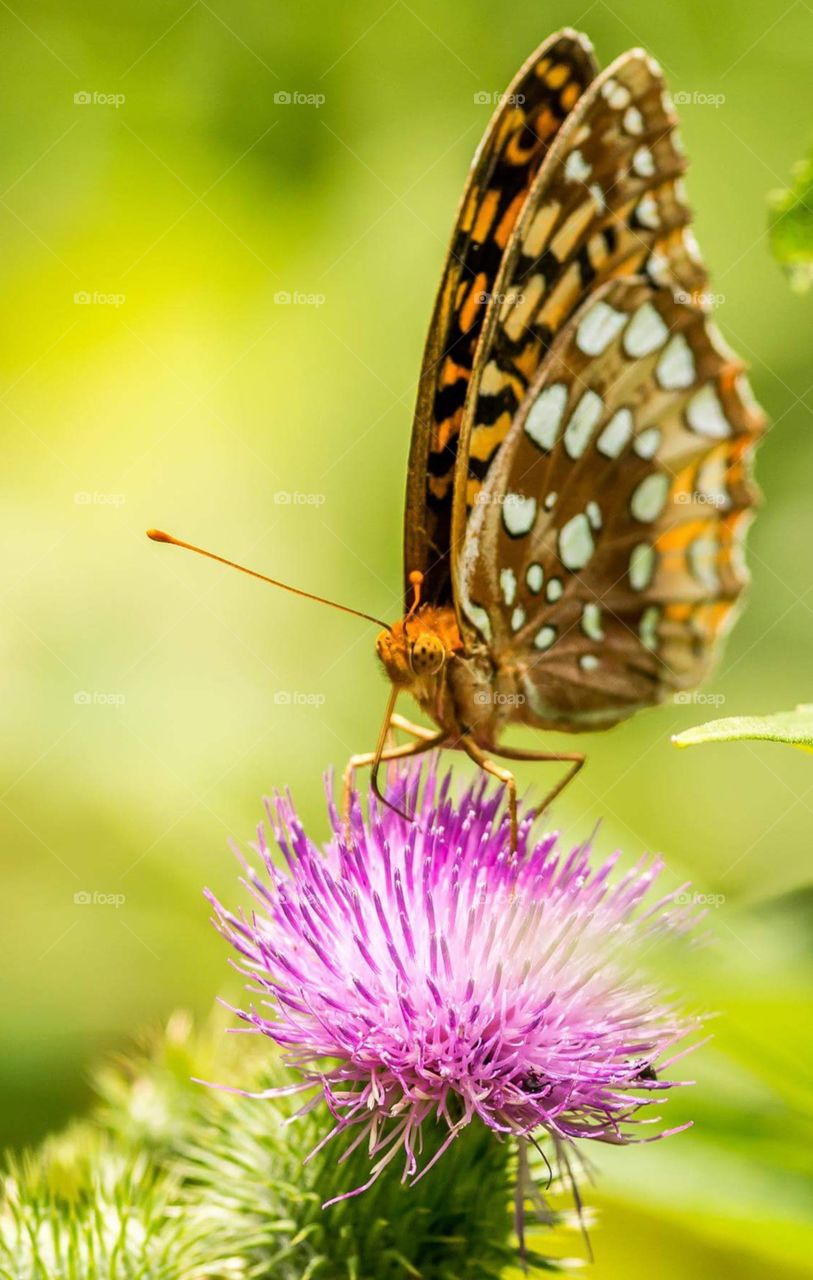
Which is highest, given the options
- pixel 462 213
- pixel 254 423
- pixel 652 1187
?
pixel 254 423

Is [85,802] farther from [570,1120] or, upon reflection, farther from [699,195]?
[699,195]

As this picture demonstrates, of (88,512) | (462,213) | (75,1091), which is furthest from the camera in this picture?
(88,512)

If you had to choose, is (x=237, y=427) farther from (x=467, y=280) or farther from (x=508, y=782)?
(x=508, y=782)

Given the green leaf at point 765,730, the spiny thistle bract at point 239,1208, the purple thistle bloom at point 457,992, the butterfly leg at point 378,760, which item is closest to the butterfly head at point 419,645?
the butterfly leg at point 378,760

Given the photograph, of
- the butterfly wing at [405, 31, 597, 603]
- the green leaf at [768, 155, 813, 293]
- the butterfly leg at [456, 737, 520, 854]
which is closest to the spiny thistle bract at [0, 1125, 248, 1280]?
the butterfly leg at [456, 737, 520, 854]

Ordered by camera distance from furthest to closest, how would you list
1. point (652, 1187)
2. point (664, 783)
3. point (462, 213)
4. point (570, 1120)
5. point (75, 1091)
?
1. point (664, 783)
2. point (75, 1091)
3. point (462, 213)
4. point (652, 1187)
5. point (570, 1120)

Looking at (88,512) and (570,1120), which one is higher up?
(88,512)

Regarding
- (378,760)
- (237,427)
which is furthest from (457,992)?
(237,427)

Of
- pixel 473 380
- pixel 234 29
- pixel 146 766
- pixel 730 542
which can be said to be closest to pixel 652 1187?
pixel 730 542
